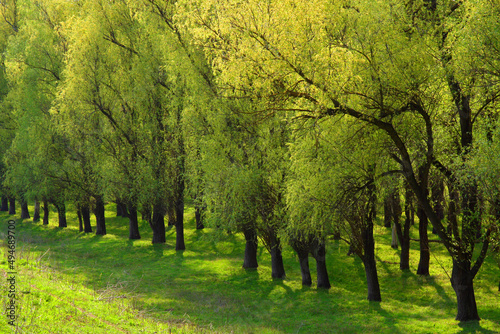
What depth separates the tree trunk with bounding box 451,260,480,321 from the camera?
17.0 m

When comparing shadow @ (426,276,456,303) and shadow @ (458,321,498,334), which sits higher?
shadow @ (458,321,498,334)

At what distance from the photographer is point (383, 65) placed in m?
13.9

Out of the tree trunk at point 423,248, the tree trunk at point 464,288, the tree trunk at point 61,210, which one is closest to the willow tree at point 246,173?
the tree trunk at point 464,288

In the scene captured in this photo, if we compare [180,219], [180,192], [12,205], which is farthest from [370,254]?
[12,205]

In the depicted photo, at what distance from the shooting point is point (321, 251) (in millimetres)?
24109

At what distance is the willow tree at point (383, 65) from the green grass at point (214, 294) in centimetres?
456

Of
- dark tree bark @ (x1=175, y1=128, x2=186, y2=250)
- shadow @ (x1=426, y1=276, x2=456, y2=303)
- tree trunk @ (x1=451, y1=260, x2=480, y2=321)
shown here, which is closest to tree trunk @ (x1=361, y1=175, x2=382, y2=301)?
shadow @ (x1=426, y1=276, x2=456, y2=303)

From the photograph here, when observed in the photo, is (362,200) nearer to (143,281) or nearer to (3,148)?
(143,281)

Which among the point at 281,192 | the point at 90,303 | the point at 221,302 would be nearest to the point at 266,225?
the point at 281,192

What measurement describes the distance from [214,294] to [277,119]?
370 inches

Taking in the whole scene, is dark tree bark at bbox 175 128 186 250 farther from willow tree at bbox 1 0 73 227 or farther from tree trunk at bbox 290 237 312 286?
willow tree at bbox 1 0 73 227

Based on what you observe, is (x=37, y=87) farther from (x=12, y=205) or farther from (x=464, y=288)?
(x=464, y=288)

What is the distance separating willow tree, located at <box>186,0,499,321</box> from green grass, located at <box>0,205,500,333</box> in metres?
4.56

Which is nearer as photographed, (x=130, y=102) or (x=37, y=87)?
(x=130, y=102)
